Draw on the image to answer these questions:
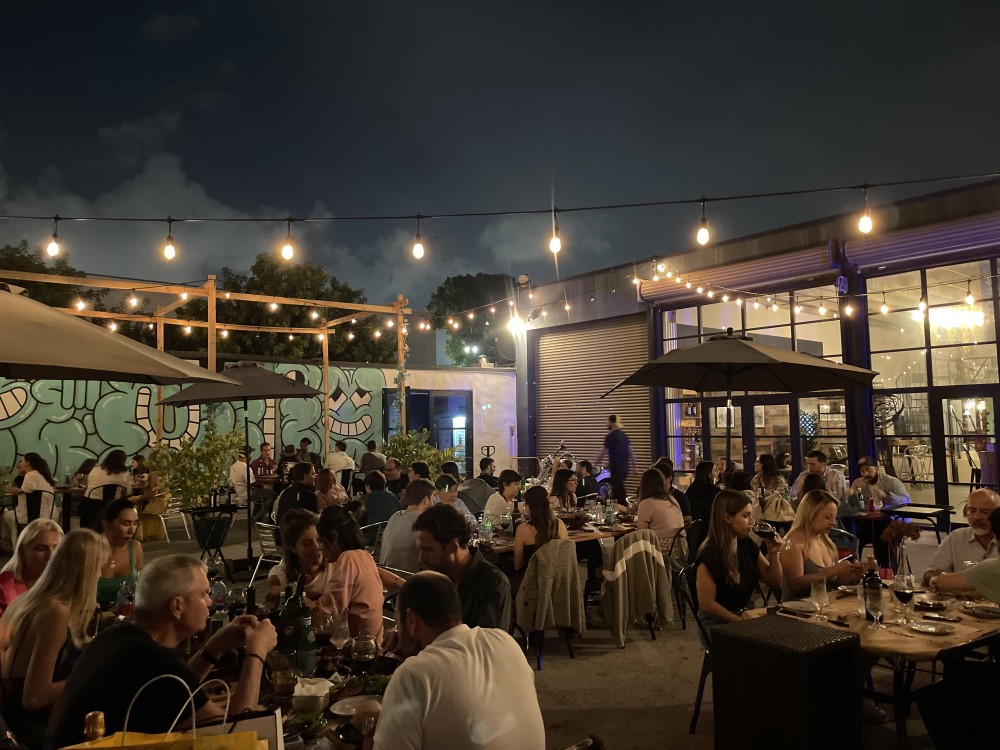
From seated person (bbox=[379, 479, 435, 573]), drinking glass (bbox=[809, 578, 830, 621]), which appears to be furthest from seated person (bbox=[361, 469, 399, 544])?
drinking glass (bbox=[809, 578, 830, 621])

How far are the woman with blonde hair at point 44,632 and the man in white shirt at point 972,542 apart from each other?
5.07 m

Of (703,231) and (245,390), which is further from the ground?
(703,231)

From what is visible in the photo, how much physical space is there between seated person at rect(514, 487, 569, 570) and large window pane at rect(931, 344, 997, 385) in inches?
338

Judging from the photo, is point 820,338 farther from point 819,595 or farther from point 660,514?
point 819,595

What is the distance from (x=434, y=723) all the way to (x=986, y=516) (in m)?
4.58

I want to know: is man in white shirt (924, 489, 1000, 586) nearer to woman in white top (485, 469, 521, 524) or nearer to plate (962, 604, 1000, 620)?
plate (962, 604, 1000, 620)

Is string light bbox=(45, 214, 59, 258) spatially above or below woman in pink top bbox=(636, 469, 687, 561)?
above

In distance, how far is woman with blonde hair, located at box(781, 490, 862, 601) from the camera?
188 inches

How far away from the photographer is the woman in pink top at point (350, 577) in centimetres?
411

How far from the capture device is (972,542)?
5.09 m

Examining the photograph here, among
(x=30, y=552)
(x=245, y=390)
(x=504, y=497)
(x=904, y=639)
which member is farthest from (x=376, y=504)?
(x=904, y=639)

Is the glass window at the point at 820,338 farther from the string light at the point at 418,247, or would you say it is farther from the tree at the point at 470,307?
the tree at the point at 470,307

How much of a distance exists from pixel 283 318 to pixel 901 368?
863 inches

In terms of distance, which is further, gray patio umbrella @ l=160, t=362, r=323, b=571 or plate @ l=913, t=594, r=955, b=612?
gray patio umbrella @ l=160, t=362, r=323, b=571
